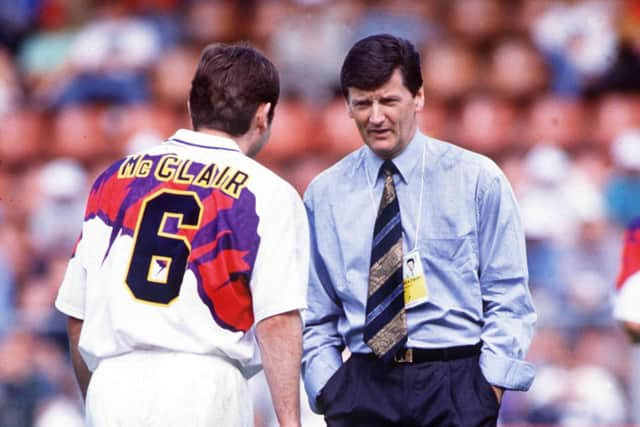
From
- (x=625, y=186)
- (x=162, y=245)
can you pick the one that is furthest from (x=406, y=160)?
(x=625, y=186)

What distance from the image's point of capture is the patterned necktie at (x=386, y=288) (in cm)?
388

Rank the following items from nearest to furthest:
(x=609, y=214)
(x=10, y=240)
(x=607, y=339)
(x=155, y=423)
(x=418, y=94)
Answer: (x=155, y=423) → (x=418, y=94) → (x=607, y=339) → (x=609, y=214) → (x=10, y=240)

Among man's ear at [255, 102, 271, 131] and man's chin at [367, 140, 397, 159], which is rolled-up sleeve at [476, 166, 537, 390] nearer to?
man's chin at [367, 140, 397, 159]

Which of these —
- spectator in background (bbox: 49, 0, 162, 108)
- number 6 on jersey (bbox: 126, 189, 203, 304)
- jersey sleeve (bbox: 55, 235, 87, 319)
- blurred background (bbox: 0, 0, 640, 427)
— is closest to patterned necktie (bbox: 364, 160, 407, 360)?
number 6 on jersey (bbox: 126, 189, 203, 304)

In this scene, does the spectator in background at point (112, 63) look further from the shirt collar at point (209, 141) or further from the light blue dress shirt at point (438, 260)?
the shirt collar at point (209, 141)

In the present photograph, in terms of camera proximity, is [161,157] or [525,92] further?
[525,92]

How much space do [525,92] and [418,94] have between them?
19.9 ft

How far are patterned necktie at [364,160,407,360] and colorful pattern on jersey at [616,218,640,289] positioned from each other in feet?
3.80

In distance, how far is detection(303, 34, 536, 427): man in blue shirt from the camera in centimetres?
388

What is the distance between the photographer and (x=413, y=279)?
13.0 feet

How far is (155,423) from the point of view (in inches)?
136

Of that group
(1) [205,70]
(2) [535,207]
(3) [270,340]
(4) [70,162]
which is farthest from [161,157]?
(4) [70,162]

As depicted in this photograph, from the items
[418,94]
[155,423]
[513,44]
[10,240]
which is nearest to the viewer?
[155,423]

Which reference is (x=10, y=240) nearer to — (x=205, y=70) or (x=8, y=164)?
(x=8, y=164)
